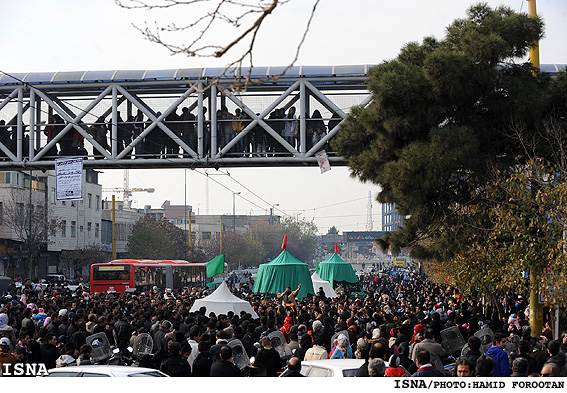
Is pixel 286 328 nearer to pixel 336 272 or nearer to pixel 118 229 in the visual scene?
pixel 336 272

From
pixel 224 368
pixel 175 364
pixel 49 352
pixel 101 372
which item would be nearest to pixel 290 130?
pixel 49 352

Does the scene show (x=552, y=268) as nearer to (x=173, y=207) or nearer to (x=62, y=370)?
(x=62, y=370)

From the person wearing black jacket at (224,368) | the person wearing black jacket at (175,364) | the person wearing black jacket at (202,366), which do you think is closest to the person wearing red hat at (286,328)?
the person wearing black jacket at (202,366)

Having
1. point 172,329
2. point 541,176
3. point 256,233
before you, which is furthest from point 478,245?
point 256,233

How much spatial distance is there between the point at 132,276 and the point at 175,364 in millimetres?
36465

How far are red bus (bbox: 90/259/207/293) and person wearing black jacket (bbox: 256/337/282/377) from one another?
116ft

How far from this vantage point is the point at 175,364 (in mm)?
10891

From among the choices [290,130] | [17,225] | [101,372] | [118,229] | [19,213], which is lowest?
[101,372]

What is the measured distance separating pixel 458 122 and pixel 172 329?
7.06 m

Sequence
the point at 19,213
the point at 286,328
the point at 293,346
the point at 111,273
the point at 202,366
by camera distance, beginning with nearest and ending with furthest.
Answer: the point at 202,366 → the point at 293,346 → the point at 286,328 → the point at 111,273 → the point at 19,213

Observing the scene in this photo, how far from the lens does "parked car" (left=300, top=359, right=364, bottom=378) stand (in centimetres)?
976

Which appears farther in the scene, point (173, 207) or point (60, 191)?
point (173, 207)

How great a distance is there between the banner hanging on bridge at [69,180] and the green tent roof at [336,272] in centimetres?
2182

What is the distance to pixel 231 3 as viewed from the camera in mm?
6043
